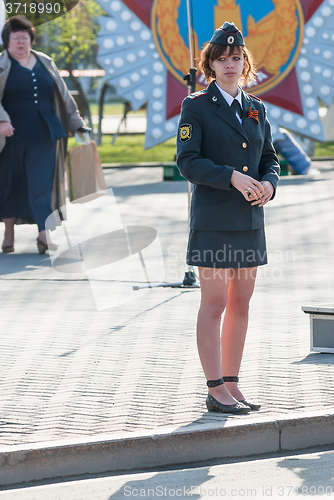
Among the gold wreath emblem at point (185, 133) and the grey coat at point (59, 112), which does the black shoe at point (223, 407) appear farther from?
the grey coat at point (59, 112)

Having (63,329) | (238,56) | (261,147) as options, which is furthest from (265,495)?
(63,329)

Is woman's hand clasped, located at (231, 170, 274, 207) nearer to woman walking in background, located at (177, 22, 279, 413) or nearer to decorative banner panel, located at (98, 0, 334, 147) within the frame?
woman walking in background, located at (177, 22, 279, 413)

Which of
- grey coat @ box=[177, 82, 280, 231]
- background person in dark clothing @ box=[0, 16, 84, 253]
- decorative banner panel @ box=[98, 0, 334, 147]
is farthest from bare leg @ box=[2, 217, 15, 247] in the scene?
A: decorative banner panel @ box=[98, 0, 334, 147]

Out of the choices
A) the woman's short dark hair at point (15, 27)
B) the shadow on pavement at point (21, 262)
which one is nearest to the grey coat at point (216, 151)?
the shadow on pavement at point (21, 262)

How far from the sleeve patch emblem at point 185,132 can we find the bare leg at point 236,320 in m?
0.70

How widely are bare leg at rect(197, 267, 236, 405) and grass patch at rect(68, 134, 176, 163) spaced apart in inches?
572

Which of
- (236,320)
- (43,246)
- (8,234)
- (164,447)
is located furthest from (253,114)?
(8,234)

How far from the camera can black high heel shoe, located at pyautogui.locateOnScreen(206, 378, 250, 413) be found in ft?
12.9

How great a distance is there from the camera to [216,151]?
151 inches

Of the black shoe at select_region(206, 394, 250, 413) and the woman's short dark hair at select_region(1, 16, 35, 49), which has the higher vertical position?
the woman's short dark hair at select_region(1, 16, 35, 49)

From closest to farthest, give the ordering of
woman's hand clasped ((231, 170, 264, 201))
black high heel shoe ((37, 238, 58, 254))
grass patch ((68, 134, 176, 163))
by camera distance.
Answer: woman's hand clasped ((231, 170, 264, 201))
black high heel shoe ((37, 238, 58, 254))
grass patch ((68, 134, 176, 163))

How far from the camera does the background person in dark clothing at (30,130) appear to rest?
8.02 metres

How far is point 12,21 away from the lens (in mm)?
7941

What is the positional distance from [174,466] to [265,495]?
1.80ft
